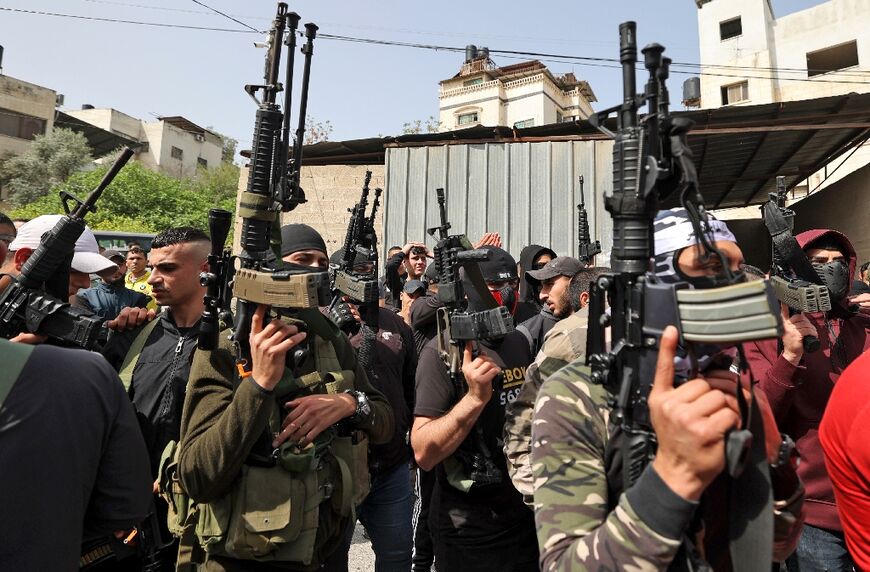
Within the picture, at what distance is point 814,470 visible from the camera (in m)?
2.74

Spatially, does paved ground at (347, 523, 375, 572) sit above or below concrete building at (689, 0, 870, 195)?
below

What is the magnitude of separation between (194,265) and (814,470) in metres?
3.38

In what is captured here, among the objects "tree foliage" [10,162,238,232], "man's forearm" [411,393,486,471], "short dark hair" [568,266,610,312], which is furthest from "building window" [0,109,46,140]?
"man's forearm" [411,393,486,471]

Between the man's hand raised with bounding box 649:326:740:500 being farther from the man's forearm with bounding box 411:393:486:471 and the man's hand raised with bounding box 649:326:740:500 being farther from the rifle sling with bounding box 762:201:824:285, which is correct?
the rifle sling with bounding box 762:201:824:285

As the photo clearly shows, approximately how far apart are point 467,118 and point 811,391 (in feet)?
138

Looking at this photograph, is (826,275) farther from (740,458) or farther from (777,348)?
(740,458)

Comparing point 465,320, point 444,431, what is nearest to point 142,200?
point 465,320

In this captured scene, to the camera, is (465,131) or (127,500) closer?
(127,500)

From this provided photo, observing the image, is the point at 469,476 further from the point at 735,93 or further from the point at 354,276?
the point at 735,93

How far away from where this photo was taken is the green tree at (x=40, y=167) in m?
34.3

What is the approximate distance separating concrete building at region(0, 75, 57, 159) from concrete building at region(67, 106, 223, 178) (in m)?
7.94

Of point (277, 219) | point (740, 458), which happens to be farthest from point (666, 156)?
point (277, 219)

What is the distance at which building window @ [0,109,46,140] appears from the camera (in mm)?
34656

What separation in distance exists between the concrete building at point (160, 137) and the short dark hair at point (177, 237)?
48.9 m
